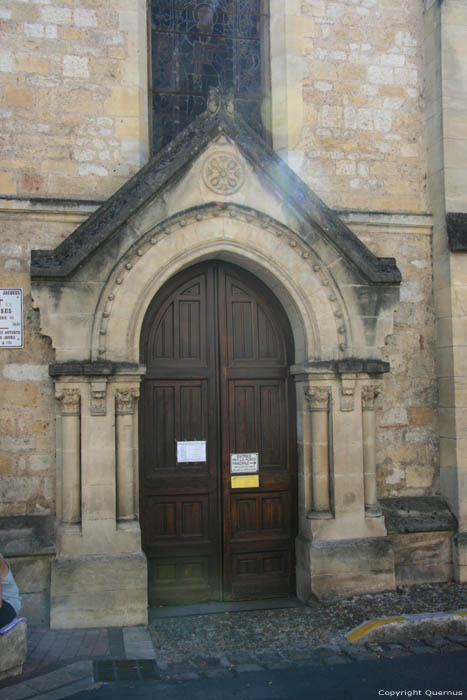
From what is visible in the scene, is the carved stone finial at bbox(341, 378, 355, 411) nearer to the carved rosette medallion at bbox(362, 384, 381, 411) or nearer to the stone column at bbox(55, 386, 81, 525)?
the carved rosette medallion at bbox(362, 384, 381, 411)

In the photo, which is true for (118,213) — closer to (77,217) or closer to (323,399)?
(77,217)

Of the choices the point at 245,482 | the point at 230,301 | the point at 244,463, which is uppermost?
the point at 230,301

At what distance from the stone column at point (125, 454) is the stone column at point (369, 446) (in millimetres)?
2442

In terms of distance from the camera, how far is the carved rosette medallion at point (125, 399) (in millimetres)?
6730

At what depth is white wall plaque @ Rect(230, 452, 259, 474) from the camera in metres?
7.45

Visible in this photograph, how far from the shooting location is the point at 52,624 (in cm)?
641

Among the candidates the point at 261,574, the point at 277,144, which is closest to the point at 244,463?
the point at 261,574

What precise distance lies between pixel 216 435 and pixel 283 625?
2024mm

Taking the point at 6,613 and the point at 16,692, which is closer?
the point at 16,692

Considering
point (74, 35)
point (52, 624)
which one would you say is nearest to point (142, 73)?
point (74, 35)

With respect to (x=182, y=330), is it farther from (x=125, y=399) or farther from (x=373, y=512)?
(x=373, y=512)

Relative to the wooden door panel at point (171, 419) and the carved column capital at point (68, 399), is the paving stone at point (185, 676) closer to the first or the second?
the wooden door panel at point (171, 419)

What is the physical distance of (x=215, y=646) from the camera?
6066mm

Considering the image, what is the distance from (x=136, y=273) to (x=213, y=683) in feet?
12.3
